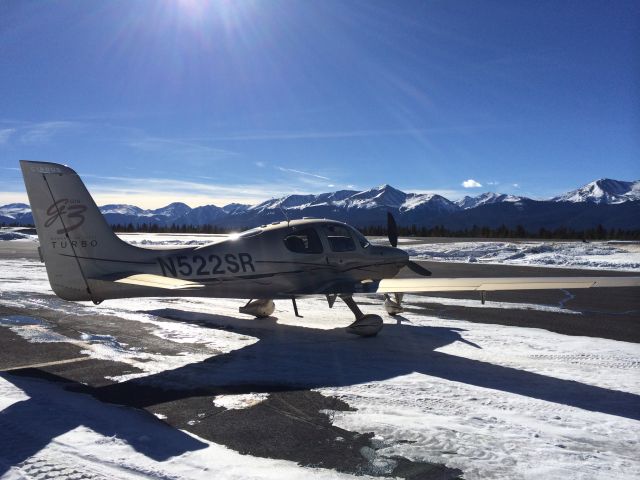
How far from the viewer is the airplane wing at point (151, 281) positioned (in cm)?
768

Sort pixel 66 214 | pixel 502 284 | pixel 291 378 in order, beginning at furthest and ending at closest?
1. pixel 502 284
2. pixel 66 214
3. pixel 291 378

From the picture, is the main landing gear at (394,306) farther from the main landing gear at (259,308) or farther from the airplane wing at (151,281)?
the airplane wing at (151,281)

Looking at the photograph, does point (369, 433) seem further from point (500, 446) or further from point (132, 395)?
point (132, 395)

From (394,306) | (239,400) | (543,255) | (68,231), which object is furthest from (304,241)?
(543,255)

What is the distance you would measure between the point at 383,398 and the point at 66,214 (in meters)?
6.78

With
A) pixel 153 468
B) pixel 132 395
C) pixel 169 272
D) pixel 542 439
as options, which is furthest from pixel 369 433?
pixel 169 272

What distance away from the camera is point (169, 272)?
31.0 feet

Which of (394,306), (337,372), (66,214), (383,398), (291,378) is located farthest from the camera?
(394,306)

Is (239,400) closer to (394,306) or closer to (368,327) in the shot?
(368,327)

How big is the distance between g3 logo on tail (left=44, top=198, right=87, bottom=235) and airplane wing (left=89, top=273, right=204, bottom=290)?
3.76 feet

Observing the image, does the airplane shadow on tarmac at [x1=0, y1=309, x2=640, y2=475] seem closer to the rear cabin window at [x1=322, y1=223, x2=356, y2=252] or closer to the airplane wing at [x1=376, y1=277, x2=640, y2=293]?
the airplane wing at [x1=376, y1=277, x2=640, y2=293]

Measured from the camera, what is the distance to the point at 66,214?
867 centimetres

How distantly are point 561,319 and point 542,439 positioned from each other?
8096mm

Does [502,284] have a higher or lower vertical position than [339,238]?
lower
